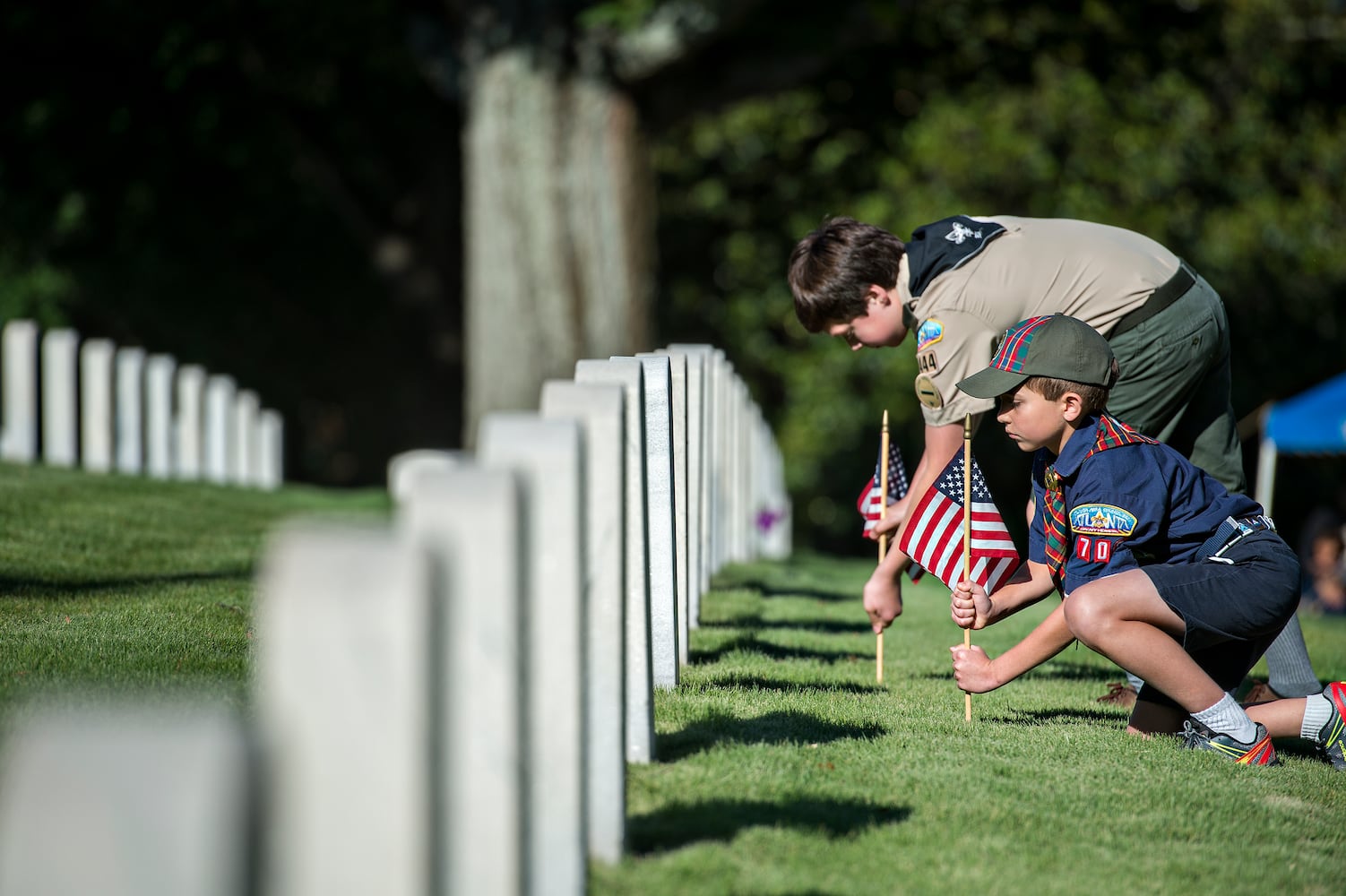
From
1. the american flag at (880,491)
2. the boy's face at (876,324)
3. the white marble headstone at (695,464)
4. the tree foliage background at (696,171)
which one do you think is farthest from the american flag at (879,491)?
the tree foliage background at (696,171)

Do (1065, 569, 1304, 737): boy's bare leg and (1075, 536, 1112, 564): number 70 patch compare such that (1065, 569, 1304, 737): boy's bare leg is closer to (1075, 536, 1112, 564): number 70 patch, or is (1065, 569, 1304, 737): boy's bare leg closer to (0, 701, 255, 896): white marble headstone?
(1075, 536, 1112, 564): number 70 patch

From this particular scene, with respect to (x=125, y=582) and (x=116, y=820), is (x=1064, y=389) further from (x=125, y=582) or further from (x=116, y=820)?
(x=125, y=582)

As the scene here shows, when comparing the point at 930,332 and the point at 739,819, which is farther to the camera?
the point at 930,332

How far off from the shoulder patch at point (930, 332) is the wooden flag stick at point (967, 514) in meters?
0.25

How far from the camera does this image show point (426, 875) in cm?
153

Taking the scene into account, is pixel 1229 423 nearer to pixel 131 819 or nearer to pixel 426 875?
pixel 426 875

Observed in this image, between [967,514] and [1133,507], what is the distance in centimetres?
49

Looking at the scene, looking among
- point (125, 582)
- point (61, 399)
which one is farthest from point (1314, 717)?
point (61, 399)

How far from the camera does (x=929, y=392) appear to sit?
13.2 ft

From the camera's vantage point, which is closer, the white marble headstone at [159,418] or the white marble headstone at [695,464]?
the white marble headstone at [695,464]

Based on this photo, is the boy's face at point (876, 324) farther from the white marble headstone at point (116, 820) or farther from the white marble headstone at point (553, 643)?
the white marble headstone at point (116, 820)

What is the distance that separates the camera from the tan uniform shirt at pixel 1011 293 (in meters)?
3.97

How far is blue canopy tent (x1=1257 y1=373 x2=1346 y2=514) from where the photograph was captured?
440 inches

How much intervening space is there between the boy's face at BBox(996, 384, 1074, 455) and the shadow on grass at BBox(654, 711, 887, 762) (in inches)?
36.8
